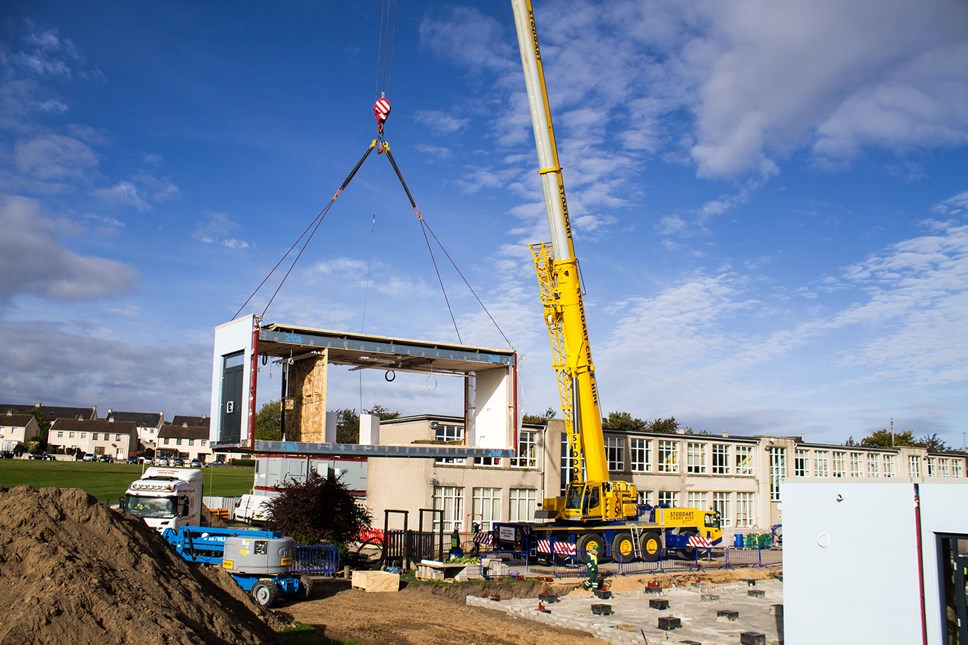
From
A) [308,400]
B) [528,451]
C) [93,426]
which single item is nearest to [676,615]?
[308,400]

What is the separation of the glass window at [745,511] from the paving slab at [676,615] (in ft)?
71.6

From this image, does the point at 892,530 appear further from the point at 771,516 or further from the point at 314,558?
the point at 771,516

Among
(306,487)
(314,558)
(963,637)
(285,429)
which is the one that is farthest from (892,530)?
(306,487)

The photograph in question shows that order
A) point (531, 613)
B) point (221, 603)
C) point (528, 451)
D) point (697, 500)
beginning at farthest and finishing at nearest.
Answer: point (697, 500) < point (528, 451) < point (531, 613) < point (221, 603)

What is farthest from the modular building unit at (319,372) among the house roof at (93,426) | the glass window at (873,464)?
the house roof at (93,426)

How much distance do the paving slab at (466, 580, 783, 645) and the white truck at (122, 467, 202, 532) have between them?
9744 mm

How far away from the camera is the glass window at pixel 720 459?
1913 inches

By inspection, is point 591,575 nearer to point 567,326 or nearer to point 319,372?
point 567,326

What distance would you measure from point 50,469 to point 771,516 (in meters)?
59.2

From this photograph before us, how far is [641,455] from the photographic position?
45.5 m

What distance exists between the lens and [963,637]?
36.9ft

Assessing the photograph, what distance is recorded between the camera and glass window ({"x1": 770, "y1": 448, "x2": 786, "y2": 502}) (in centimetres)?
5112

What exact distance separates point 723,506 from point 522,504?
51.7 ft

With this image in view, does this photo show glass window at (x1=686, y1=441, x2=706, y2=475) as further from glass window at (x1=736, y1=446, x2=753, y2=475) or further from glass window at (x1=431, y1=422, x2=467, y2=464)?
glass window at (x1=431, y1=422, x2=467, y2=464)
